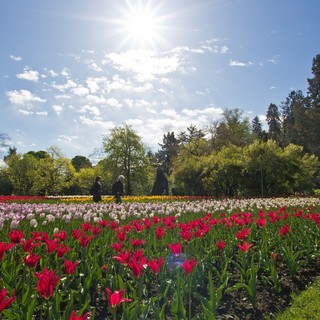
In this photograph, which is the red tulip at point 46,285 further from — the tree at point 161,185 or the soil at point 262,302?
the tree at point 161,185

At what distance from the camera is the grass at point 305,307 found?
13.6 ft

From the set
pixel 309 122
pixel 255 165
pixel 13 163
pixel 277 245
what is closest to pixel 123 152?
pixel 13 163

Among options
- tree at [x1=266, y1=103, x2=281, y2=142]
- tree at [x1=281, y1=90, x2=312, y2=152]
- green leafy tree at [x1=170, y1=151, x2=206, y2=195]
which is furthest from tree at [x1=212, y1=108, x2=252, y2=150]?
tree at [x1=266, y1=103, x2=281, y2=142]

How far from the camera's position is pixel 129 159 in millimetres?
41844

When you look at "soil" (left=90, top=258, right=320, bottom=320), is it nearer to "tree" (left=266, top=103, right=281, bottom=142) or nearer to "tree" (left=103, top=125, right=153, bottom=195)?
"tree" (left=103, top=125, right=153, bottom=195)

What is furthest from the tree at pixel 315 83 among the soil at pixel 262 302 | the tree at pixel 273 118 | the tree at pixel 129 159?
→ the soil at pixel 262 302

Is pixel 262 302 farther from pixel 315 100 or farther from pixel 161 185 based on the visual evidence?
pixel 315 100

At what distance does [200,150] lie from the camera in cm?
4675

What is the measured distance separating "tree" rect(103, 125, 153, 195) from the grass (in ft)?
117

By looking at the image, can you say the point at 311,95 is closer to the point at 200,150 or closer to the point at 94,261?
the point at 200,150

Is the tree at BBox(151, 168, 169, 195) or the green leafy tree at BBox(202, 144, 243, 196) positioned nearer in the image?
the green leafy tree at BBox(202, 144, 243, 196)

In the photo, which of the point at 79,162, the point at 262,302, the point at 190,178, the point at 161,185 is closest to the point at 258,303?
the point at 262,302

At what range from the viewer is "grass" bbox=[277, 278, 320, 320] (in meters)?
4.14

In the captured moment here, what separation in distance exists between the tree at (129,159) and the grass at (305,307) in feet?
117
